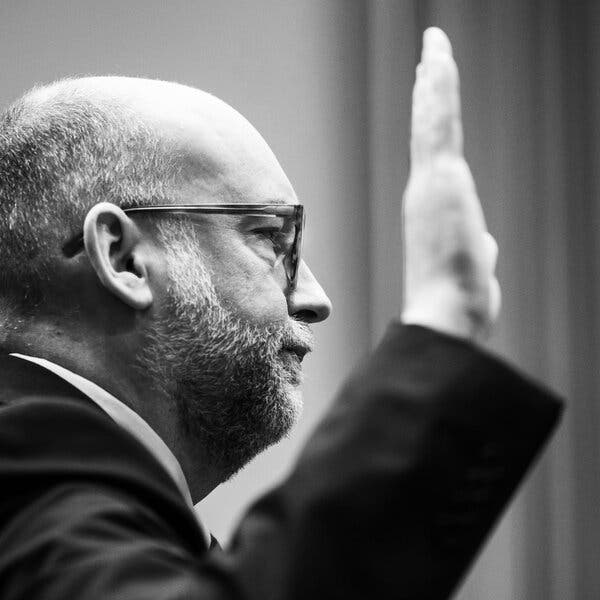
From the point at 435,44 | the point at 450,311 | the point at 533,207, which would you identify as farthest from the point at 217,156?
the point at 533,207

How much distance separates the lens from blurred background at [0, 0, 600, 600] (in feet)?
7.02

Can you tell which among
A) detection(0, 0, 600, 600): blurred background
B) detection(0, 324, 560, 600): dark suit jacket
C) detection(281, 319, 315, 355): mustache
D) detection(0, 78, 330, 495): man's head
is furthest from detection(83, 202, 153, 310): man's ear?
detection(0, 0, 600, 600): blurred background

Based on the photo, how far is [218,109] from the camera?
1.18 meters

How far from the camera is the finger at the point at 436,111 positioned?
724mm

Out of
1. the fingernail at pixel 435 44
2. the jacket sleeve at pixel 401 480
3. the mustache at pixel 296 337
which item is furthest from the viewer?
the mustache at pixel 296 337

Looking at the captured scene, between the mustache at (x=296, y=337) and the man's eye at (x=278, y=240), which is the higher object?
the man's eye at (x=278, y=240)

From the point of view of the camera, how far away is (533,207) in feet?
7.32

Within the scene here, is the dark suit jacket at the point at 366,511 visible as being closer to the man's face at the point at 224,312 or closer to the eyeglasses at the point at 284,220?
the man's face at the point at 224,312

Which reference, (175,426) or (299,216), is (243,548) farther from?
(299,216)

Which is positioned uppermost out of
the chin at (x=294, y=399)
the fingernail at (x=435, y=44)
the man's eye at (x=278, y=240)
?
the fingernail at (x=435, y=44)

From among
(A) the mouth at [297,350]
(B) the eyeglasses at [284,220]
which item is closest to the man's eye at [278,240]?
(B) the eyeglasses at [284,220]

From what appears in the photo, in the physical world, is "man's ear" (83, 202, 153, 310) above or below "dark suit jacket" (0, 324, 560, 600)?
above

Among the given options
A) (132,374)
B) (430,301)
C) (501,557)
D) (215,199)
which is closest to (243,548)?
(430,301)

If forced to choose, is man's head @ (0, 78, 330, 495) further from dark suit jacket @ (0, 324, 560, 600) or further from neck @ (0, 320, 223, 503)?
dark suit jacket @ (0, 324, 560, 600)
